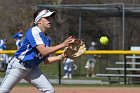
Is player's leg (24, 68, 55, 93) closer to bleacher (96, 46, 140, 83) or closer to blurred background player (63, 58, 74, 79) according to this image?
bleacher (96, 46, 140, 83)

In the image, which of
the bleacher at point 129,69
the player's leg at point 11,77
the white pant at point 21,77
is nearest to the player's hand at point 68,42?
the white pant at point 21,77

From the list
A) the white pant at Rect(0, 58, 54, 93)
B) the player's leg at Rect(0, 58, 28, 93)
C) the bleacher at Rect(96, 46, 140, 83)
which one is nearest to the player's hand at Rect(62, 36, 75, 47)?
the white pant at Rect(0, 58, 54, 93)

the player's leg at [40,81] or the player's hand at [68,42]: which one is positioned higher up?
the player's hand at [68,42]

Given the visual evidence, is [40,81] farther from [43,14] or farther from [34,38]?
[43,14]

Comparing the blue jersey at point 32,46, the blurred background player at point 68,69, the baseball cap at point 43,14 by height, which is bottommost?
the blurred background player at point 68,69

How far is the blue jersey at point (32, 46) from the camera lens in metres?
6.71

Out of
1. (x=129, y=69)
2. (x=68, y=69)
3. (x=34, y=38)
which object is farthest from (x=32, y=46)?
(x=68, y=69)

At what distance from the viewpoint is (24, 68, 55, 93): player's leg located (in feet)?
22.3

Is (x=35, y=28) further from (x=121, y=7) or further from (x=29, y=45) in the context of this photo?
(x=121, y=7)

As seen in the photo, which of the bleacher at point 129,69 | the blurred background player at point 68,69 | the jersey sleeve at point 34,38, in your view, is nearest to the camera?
the jersey sleeve at point 34,38

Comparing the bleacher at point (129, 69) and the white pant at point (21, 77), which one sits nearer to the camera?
the white pant at point (21, 77)

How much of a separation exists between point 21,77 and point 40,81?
0.93 ft

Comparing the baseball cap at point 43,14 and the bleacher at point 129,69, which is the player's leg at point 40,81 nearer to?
the baseball cap at point 43,14

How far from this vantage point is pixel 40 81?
6879mm
